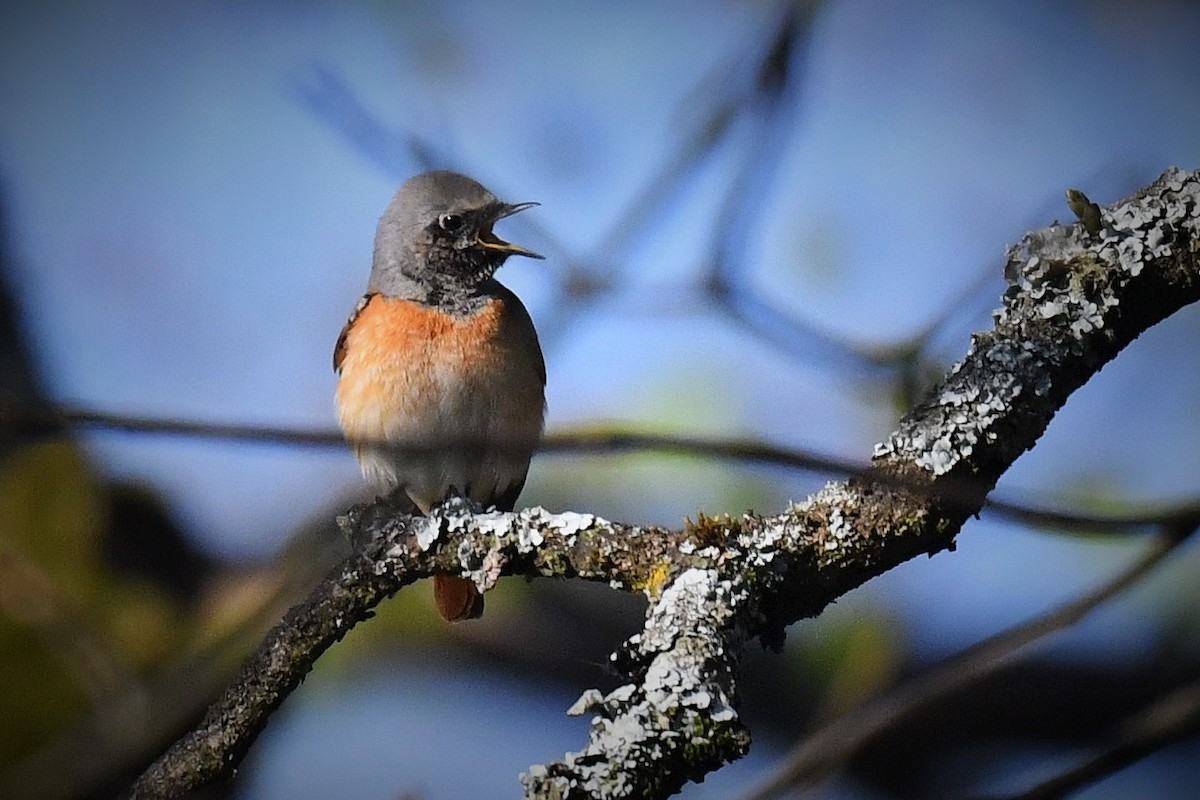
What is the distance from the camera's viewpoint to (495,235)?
177 cm

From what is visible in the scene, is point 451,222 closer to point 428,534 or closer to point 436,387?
point 436,387

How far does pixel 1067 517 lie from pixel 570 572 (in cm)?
45

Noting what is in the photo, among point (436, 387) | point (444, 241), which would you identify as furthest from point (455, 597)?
point (444, 241)

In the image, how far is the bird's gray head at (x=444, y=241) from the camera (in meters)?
1.73

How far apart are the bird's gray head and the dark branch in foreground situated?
669mm

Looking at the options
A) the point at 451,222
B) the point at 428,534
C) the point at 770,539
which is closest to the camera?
the point at 770,539

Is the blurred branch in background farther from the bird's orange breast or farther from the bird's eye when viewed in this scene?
the bird's eye

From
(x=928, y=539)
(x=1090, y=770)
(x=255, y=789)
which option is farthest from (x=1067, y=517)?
(x=255, y=789)

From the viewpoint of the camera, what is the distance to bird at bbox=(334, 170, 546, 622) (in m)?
1.64

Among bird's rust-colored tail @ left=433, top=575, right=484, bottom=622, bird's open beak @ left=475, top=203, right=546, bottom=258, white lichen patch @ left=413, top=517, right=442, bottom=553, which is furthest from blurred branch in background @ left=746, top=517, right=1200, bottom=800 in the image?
bird's open beak @ left=475, top=203, right=546, bottom=258

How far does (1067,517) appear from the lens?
2.40ft

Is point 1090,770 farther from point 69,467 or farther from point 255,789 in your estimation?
point 69,467

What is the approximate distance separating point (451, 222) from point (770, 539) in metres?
0.97

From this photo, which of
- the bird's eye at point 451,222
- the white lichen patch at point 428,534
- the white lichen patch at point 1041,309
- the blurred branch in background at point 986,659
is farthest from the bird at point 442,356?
the white lichen patch at point 1041,309
